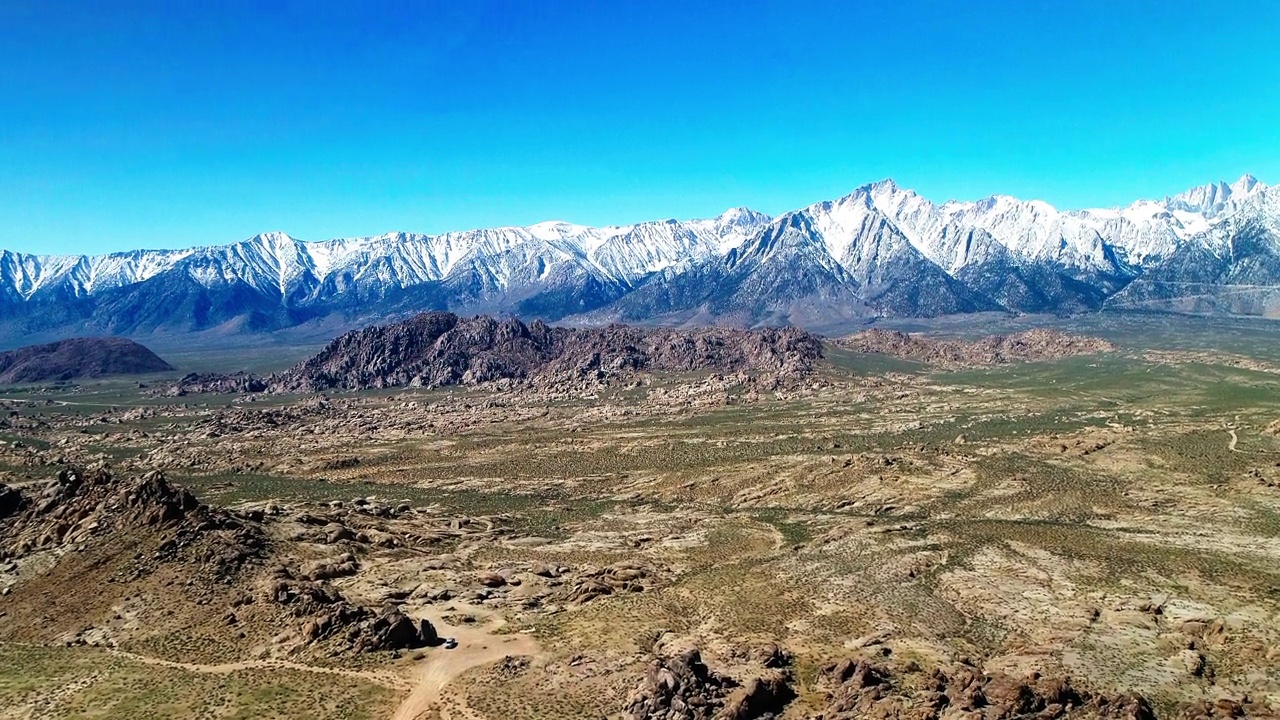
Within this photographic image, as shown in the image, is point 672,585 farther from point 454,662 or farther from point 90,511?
point 90,511

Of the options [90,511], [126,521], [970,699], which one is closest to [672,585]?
[970,699]

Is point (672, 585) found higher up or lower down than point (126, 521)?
lower down

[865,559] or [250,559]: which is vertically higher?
[250,559]

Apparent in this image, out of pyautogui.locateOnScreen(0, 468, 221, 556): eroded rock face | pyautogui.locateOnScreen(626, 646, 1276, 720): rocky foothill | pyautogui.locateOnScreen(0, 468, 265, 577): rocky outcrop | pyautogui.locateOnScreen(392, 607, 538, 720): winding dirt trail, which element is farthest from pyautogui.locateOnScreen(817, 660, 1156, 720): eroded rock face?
pyautogui.locateOnScreen(0, 468, 221, 556): eroded rock face

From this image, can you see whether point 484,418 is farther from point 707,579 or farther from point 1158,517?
point 1158,517

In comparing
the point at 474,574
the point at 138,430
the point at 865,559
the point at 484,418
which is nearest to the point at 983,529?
the point at 865,559

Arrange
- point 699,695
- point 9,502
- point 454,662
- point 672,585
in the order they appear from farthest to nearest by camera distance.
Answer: point 9,502
point 672,585
point 454,662
point 699,695

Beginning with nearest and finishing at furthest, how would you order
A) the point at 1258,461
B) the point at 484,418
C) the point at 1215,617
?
the point at 1215,617, the point at 1258,461, the point at 484,418
